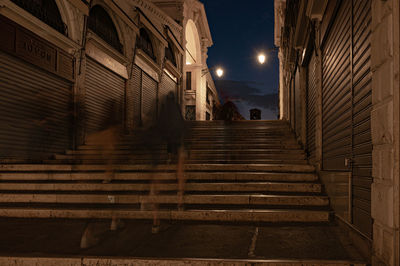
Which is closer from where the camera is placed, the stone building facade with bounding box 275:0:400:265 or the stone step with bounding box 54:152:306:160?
the stone building facade with bounding box 275:0:400:265

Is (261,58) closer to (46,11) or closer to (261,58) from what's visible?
(261,58)

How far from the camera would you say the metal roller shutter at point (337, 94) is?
486cm

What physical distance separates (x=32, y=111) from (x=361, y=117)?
30.0 feet

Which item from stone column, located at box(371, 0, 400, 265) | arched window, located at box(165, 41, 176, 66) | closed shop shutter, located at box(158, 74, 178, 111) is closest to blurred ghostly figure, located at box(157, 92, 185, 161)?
stone column, located at box(371, 0, 400, 265)

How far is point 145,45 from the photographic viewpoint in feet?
59.6

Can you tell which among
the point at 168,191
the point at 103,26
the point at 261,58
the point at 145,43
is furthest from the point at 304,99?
the point at 145,43

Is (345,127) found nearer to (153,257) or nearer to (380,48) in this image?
(380,48)

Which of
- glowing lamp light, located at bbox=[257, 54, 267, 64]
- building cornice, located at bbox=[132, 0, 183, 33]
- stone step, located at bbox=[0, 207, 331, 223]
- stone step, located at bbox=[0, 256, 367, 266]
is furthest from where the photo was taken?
glowing lamp light, located at bbox=[257, 54, 267, 64]

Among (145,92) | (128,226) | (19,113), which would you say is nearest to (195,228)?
(128,226)

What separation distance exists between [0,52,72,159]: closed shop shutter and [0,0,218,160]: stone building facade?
28 mm

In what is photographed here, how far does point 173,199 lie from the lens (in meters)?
6.32

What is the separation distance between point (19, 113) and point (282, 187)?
7.71 m

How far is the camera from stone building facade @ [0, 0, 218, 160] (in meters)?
8.81

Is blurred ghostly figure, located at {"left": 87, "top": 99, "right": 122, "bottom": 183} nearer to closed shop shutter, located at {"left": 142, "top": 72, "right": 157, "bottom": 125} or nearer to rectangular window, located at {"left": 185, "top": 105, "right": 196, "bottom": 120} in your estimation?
closed shop shutter, located at {"left": 142, "top": 72, "right": 157, "bottom": 125}
